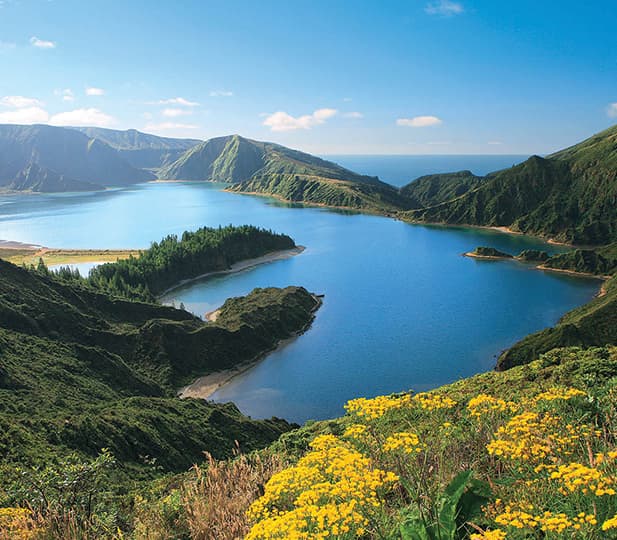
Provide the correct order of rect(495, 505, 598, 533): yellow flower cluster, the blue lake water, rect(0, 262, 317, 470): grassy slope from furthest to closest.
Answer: the blue lake water → rect(0, 262, 317, 470): grassy slope → rect(495, 505, 598, 533): yellow flower cluster

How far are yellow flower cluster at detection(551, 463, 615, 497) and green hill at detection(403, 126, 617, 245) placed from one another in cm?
13202

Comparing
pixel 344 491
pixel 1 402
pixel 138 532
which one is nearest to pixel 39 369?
pixel 1 402

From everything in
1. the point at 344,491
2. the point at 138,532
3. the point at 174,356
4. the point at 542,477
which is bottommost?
the point at 174,356

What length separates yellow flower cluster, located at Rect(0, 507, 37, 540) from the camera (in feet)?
23.2

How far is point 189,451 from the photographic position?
2786 cm

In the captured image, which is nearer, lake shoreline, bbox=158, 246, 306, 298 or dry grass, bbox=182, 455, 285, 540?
dry grass, bbox=182, 455, 285, 540

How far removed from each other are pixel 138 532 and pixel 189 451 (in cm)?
2178

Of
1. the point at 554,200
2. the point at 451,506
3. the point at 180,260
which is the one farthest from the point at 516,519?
the point at 554,200

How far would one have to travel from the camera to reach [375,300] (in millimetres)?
72500

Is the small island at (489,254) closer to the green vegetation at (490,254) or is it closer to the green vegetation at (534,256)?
the green vegetation at (490,254)

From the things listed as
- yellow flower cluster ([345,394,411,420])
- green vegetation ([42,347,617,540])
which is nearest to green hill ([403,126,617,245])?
green vegetation ([42,347,617,540])

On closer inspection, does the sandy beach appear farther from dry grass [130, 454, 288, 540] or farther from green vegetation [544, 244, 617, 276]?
dry grass [130, 454, 288, 540]

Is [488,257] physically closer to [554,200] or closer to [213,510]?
[554,200]

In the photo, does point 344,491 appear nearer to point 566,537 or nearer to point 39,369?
point 566,537
